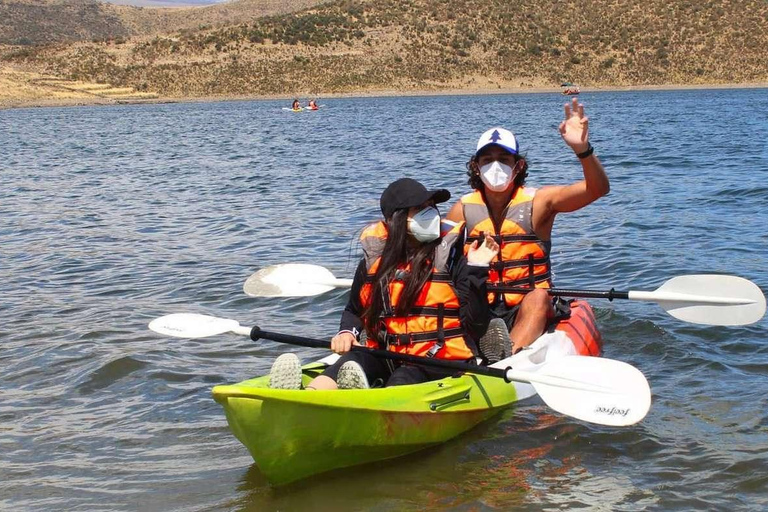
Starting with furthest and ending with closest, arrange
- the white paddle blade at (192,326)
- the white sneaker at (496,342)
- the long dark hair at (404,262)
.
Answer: the white paddle blade at (192,326) < the white sneaker at (496,342) < the long dark hair at (404,262)

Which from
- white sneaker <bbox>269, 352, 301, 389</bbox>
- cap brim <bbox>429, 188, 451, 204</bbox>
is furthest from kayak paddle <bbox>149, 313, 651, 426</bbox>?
cap brim <bbox>429, 188, 451, 204</bbox>

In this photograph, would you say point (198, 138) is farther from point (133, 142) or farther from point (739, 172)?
point (739, 172)

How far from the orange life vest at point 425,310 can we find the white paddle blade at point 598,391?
509mm

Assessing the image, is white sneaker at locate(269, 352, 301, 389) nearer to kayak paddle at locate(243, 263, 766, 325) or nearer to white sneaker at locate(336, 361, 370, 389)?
white sneaker at locate(336, 361, 370, 389)

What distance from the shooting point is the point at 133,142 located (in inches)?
1109

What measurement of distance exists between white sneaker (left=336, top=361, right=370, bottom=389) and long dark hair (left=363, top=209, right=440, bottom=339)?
1.40 ft

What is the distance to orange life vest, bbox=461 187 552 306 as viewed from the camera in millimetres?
5980

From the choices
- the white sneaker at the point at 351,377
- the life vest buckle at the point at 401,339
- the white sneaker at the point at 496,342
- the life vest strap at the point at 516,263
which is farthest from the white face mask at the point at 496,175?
the white sneaker at the point at 351,377

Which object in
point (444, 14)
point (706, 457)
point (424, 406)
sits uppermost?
point (444, 14)

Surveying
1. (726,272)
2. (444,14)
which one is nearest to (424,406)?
(726,272)

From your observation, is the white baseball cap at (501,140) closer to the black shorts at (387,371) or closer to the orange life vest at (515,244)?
the orange life vest at (515,244)

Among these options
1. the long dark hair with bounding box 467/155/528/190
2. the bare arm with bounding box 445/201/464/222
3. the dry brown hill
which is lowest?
the bare arm with bounding box 445/201/464/222

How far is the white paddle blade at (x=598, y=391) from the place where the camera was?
4.59m

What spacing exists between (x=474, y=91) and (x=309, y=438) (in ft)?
200
